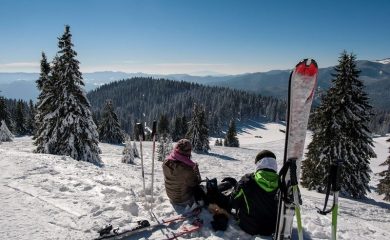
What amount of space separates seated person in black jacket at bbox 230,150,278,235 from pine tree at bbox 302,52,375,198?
612 inches

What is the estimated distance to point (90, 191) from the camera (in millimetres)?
8453

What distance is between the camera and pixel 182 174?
24.3 ft

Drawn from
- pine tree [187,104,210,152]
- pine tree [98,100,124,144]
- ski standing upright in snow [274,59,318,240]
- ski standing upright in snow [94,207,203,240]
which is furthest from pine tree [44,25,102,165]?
pine tree [98,100,124,144]

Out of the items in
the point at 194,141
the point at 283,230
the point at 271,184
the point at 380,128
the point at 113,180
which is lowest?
the point at 380,128

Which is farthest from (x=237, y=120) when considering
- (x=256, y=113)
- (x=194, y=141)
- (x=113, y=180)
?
(x=113, y=180)

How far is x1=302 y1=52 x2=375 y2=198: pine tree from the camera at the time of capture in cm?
1986

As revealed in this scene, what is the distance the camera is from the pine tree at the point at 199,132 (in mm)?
49781

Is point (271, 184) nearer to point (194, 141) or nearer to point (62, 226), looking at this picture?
point (62, 226)

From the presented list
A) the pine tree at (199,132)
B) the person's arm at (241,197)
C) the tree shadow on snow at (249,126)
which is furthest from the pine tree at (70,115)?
the tree shadow on snow at (249,126)

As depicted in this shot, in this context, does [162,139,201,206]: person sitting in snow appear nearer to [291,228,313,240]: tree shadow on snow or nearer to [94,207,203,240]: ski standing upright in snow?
[94,207,203,240]: ski standing upright in snow

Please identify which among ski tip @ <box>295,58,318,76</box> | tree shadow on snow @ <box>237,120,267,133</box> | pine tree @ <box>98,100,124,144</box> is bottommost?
tree shadow on snow @ <box>237,120,267,133</box>

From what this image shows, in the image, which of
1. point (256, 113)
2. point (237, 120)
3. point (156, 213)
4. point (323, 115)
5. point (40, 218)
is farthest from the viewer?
point (256, 113)

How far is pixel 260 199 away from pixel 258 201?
0.06 m

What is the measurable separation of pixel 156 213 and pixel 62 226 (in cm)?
201
